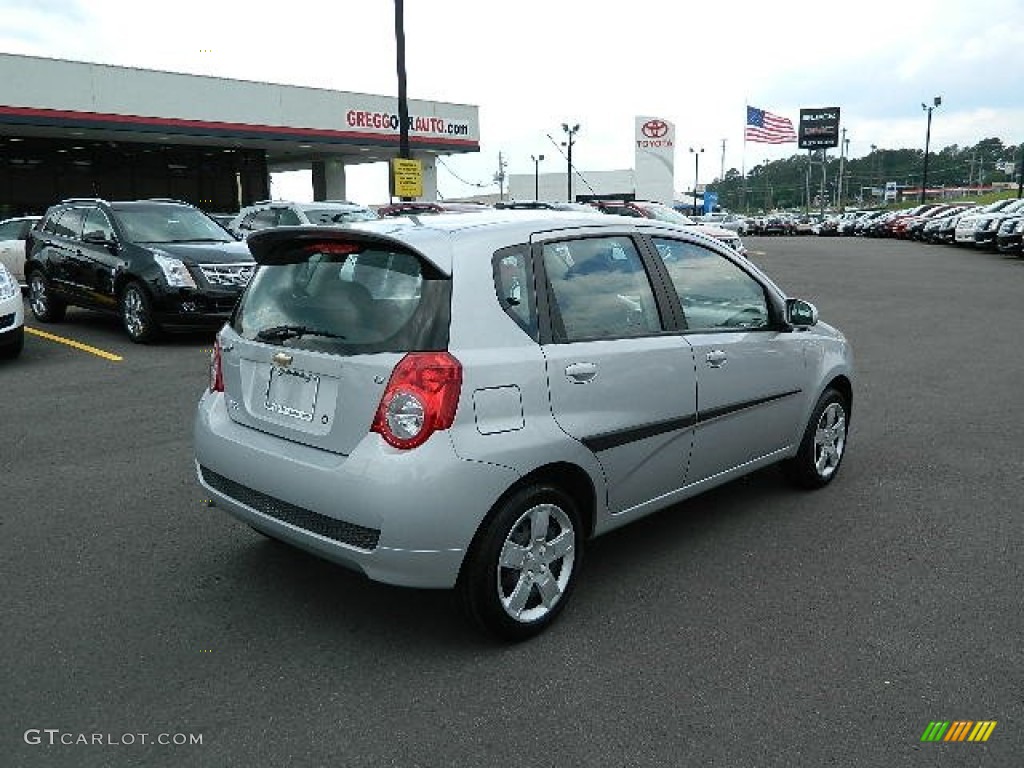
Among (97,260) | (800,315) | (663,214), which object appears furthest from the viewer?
(663,214)

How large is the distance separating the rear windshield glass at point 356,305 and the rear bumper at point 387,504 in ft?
1.27

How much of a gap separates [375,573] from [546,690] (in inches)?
29.1

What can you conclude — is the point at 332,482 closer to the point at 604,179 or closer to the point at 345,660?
the point at 345,660

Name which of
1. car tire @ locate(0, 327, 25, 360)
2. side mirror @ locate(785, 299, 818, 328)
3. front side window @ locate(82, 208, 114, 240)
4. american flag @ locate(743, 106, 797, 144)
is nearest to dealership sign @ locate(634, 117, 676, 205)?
american flag @ locate(743, 106, 797, 144)

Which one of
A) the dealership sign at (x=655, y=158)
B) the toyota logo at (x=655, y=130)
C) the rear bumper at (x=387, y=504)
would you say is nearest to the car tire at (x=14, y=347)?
the rear bumper at (x=387, y=504)

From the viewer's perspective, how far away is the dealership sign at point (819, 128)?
249ft

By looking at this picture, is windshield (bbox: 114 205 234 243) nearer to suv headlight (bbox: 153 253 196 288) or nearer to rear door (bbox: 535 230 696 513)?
suv headlight (bbox: 153 253 196 288)

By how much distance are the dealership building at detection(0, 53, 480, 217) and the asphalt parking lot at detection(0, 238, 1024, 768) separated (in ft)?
85.1

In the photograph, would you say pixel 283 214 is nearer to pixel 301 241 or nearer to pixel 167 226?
pixel 167 226

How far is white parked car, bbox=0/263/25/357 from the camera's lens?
8.98m

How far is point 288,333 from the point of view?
3439 mm

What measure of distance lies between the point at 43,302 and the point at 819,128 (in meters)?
76.5

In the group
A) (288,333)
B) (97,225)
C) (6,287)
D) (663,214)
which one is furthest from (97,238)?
(663,214)

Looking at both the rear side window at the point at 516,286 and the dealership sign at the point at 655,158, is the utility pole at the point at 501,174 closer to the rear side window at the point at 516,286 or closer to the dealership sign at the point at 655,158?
the dealership sign at the point at 655,158
